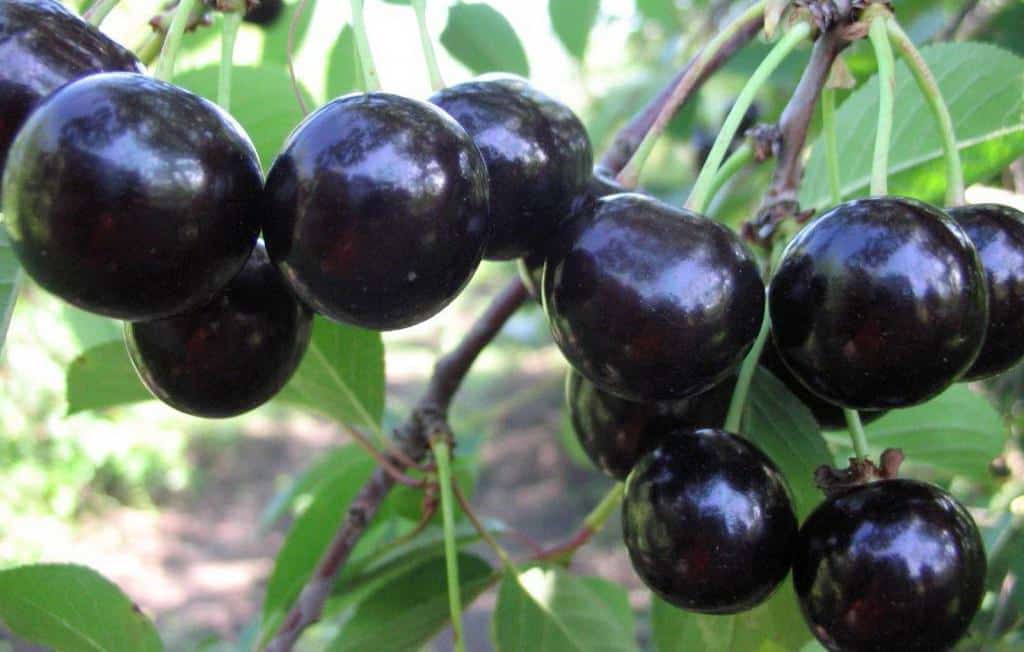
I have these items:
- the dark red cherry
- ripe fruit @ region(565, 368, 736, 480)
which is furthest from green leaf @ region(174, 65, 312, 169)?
the dark red cherry

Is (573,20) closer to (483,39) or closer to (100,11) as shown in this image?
(483,39)

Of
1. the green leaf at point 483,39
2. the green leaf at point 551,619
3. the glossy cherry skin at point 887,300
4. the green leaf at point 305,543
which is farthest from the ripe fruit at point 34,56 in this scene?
the green leaf at point 483,39

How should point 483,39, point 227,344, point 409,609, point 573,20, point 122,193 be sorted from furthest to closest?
point 573,20 → point 483,39 → point 409,609 → point 227,344 → point 122,193

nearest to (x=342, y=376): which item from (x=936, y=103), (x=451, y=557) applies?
(x=451, y=557)

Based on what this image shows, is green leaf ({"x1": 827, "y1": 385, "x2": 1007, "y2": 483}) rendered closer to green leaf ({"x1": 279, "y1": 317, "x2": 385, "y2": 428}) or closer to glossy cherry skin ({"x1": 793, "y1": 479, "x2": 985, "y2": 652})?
glossy cherry skin ({"x1": 793, "y1": 479, "x2": 985, "y2": 652})

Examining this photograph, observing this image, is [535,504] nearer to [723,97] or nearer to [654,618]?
[723,97]

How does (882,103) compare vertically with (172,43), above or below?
below

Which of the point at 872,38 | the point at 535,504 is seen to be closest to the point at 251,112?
the point at 872,38
